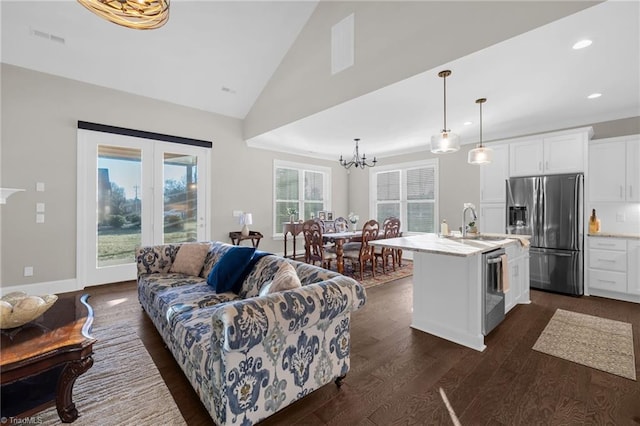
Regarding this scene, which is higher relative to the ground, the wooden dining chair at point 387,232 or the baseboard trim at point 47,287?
the wooden dining chair at point 387,232

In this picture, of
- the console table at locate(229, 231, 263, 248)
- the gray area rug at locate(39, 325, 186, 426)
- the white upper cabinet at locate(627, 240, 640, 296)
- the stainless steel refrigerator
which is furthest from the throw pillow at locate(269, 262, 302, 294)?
the white upper cabinet at locate(627, 240, 640, 296)

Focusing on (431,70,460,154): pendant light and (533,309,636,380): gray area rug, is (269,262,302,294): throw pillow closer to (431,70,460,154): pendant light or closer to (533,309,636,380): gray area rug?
(431,70,460,154): pendant light

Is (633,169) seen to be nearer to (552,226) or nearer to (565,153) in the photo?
(565,153)

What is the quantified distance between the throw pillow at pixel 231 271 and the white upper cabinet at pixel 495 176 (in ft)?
14.3

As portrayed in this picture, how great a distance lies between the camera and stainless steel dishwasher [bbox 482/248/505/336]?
251 centimetres

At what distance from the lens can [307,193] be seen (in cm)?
736

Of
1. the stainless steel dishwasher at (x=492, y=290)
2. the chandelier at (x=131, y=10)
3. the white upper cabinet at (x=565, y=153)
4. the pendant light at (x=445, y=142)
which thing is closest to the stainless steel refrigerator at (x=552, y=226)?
the white upper cabinet at (x=565, y=153)

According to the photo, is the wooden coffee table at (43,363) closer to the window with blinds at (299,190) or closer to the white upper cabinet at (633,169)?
the window with blinds at (299,190)

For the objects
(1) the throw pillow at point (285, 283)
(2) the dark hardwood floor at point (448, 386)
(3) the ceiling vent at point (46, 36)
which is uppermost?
(3) the ceiling vent at point (46, 36)

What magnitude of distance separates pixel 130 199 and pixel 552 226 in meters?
6.70

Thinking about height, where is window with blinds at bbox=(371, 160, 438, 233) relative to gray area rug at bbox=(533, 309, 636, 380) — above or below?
above

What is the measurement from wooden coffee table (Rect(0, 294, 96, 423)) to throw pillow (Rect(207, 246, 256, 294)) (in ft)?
3.06

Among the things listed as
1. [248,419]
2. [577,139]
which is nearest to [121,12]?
[248,419]

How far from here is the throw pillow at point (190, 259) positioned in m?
3.11
